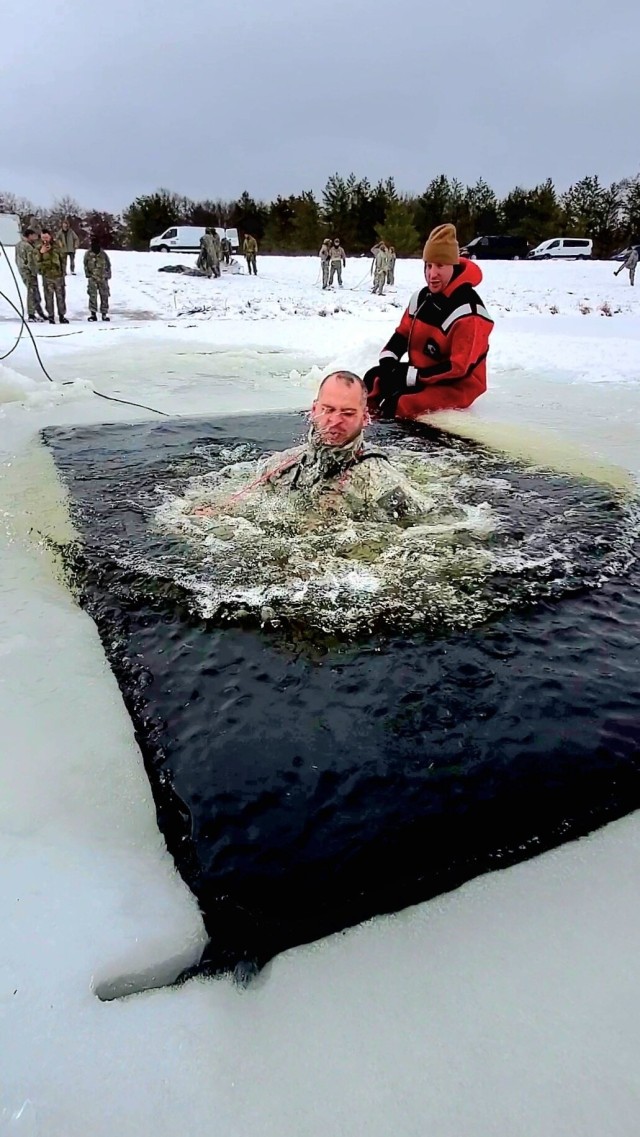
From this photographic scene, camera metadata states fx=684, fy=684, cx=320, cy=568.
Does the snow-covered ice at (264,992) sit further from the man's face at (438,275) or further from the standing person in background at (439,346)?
the man's face at (438,275)

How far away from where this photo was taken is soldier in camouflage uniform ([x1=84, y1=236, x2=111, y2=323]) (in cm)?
1395

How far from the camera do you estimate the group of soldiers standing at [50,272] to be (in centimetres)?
1277

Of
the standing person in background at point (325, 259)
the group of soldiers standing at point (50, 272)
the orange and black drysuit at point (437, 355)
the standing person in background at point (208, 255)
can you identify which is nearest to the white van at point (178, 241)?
the standing person in background at point (208, 255)

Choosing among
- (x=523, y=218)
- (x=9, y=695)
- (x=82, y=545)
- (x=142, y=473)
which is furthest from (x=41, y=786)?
(x=523, y=218)

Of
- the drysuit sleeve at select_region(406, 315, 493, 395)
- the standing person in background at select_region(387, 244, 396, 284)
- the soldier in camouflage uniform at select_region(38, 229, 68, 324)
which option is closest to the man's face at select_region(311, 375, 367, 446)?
the drysuit sleeve at select_region(406, 315, 493, 395)

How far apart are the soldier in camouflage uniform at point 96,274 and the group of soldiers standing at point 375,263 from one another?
1112 cm

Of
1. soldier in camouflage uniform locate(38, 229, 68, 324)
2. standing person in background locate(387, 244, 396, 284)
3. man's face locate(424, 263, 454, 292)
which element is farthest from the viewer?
standing person in background locate(387, 244, 396, 284)

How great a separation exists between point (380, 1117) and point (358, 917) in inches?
16.9

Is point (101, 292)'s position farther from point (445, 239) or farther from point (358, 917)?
point (358, 917)

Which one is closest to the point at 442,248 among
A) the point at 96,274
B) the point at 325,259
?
the point at 96,274

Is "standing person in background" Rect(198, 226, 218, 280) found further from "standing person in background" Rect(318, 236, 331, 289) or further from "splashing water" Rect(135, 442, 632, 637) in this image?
"splashing water" Rect(135, 442, 632, 637)

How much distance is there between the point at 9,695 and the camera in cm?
245

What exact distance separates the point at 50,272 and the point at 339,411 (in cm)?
1158

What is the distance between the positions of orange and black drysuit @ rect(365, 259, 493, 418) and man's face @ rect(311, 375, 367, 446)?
125 inches
